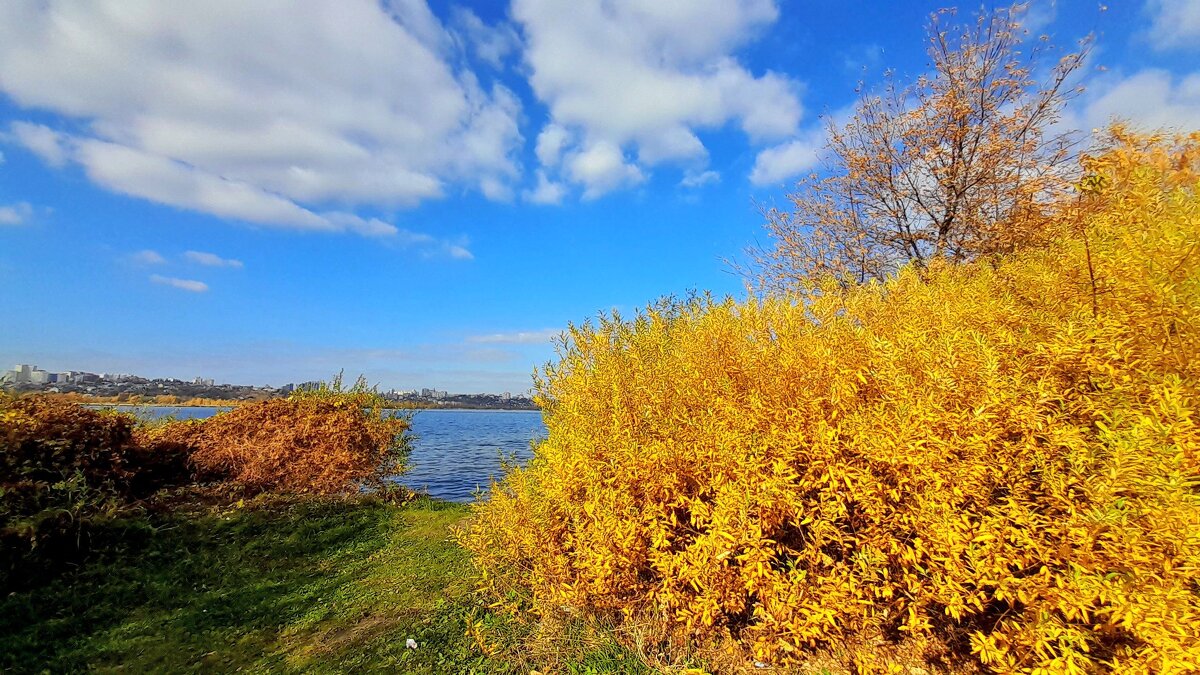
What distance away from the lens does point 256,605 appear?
5270 mm

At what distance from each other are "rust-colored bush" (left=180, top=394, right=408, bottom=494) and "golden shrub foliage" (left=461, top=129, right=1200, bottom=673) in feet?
22.2

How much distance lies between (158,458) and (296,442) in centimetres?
229

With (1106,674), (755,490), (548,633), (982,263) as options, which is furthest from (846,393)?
(548,633)

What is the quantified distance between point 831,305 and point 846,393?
3.41 ft

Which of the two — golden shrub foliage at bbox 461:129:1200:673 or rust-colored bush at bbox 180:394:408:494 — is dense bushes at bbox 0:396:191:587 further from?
golden shrub foliage at bbox 461:129:1200:673

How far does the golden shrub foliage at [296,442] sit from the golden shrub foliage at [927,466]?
6.78m

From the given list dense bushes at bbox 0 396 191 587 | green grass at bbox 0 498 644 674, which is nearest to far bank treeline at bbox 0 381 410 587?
dense bushes at bbox 0 396 191 587

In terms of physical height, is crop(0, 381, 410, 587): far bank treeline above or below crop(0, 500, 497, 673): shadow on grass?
above

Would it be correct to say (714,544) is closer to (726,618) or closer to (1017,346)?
(726,618)

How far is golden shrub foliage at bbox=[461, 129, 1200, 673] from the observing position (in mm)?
2451

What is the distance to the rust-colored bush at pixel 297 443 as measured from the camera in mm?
9453

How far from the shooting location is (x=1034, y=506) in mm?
2938

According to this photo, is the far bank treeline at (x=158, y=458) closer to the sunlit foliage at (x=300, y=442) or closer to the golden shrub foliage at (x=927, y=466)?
the sunlit foliage at (x=300, y=442)

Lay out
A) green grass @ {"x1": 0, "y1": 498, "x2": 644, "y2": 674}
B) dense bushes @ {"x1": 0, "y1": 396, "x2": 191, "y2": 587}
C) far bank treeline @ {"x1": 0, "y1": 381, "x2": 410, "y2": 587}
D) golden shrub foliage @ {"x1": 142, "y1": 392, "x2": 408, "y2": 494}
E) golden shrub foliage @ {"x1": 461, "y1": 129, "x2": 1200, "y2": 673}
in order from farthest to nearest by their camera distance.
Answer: golden shrub foliage @ {"x1": 142, "y1": 392, "x2": 408, "y2": 494}, far bank treeline @ {"x1": 0, "y1": 381, "x2": 410, "y2": 587}, dense bushes @ {"x1": 0, "y1": 396, "x2": 191, "y2": 587}, green grass @ {"x1": 0, "y1": 498, "x2": 644, "y2": 674}, golden shrub foliage @ {"x1": 461, "y1": 129, "x2": 1200, "y2": 673}
